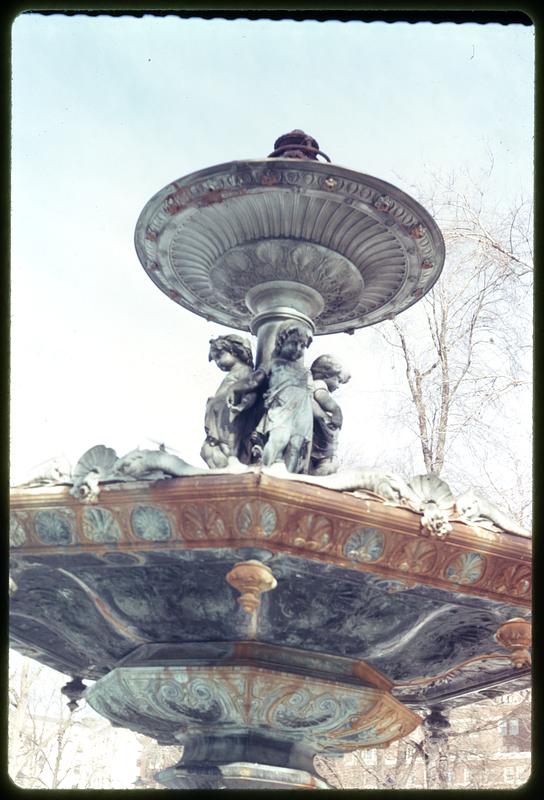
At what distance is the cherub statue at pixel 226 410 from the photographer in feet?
20.9

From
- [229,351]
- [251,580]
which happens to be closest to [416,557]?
[251,580]

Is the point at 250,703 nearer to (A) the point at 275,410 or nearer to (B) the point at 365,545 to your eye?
(B) the point at 365,545

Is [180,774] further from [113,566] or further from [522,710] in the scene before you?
[522,710]

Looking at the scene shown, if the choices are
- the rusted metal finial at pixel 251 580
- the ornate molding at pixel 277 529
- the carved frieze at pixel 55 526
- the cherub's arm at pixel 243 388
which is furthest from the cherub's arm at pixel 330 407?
the carved frieze at pixel 55 526

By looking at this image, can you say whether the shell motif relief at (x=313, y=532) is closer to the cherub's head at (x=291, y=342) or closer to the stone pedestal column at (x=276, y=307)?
the cherub's head at (x=291, y=342)

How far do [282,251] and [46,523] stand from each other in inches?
105

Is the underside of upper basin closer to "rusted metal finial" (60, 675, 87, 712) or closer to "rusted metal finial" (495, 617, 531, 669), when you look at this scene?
"rusted metal finial" (495, 617, 531, 669)

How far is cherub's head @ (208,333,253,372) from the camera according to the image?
6645 millimetres

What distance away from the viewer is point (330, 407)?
6559 mm

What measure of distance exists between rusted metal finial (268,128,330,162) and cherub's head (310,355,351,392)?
1.50m

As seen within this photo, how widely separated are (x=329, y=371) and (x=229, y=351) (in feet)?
2.19

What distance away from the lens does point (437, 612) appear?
19.3 feet

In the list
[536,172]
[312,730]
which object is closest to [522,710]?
[312,730]

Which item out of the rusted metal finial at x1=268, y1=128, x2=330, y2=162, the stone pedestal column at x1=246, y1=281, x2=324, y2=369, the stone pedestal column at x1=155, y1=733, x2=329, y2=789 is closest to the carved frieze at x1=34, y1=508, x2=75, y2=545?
the stone pedestal column at x1=155, y1=733, x2=329, y2=789
